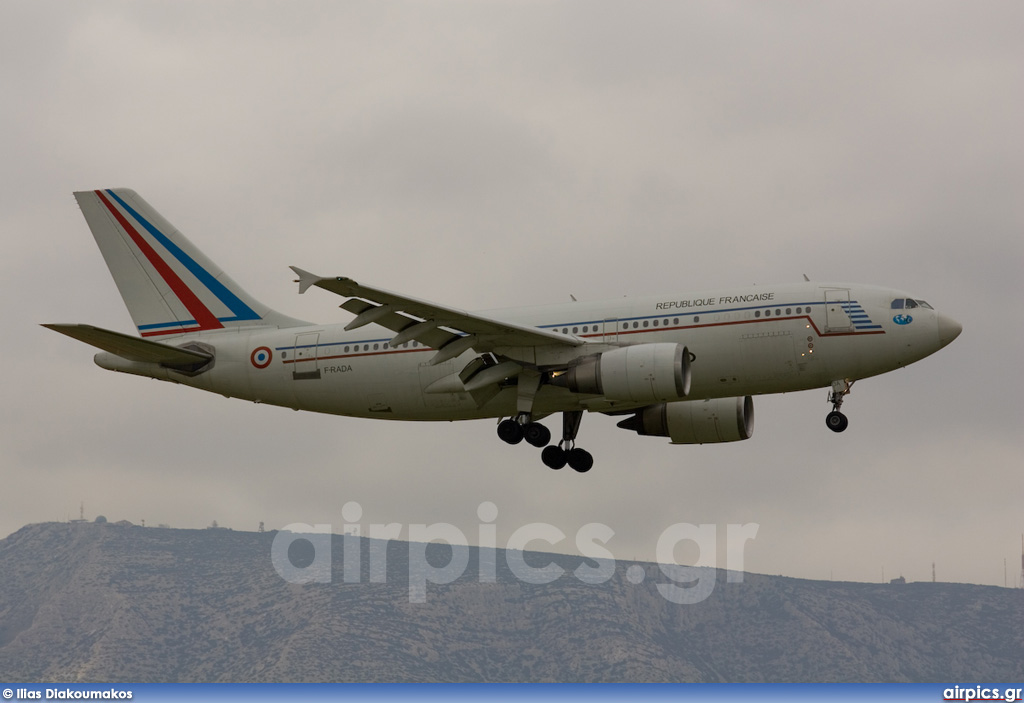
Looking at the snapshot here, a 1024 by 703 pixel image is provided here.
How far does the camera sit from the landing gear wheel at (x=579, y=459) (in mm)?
55156

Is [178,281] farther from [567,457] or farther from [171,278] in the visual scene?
[567,457]

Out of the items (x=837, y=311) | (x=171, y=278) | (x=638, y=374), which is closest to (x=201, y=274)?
(x=171, y=278)

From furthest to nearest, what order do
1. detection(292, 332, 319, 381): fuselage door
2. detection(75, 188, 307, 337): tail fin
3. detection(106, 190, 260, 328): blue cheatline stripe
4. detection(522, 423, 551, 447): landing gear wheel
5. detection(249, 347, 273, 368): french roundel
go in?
1. detection(75, 188, 307, 337): tail fin
2. detection(106, 190, 260, 328): blue cheatline stripe
3. detection(249, 347, 273, 368): french roundel
4. detection(292, 332, 319, 381): fuselage door
5. detection(522, 423, 551, 447): landing gear wheel

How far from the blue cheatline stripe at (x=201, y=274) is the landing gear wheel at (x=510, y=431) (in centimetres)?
1158

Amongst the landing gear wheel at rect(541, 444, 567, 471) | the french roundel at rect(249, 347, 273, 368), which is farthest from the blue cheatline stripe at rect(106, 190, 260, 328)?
the landing gear wheel at rect(541, 444, 567, 471)

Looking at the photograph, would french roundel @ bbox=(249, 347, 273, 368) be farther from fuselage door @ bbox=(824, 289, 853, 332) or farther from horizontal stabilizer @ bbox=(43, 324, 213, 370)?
fuselage door @ bbox=(824, 289, 853, 332)

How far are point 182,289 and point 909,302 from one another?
95.8 feet

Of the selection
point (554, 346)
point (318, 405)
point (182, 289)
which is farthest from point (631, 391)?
point (182, 289)

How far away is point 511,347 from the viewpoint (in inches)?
1949

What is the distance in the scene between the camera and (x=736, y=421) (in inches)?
2179

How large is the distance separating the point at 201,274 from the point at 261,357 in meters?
5.92

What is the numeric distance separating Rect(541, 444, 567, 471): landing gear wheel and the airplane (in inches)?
2.2

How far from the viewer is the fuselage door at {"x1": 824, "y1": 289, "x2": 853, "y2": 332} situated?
46.7 metres

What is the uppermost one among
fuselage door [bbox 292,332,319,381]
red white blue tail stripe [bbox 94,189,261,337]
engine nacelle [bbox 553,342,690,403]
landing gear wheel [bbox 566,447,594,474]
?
red white blue tail stripe [bbox 94,189,261,337]
